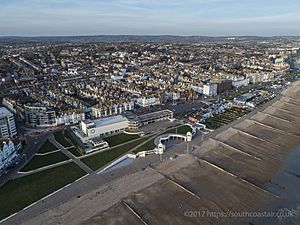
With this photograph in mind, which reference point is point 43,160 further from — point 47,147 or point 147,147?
point 147,147

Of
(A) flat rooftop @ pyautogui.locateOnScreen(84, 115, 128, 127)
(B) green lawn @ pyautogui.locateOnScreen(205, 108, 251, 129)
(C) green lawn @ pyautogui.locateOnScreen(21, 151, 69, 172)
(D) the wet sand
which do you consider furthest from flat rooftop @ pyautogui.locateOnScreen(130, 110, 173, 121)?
(C) green lawn @ pyautogui.locateOnScreen(21, 151, 69, 172)

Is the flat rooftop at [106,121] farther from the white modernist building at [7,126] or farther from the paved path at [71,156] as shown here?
the white modernist building at [7,126]

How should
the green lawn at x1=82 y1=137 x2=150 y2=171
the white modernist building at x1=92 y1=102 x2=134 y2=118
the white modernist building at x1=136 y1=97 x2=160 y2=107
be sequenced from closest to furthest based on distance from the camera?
the green lawn at x1=82 y1=137 x2=150 y2=171 → the white modernist building at x1=92 y1=102 x2=134 y2=118 → the white modernist building at x1=136 y1=97 x2=160 y2=107

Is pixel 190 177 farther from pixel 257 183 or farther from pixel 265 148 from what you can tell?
pixel 265 148

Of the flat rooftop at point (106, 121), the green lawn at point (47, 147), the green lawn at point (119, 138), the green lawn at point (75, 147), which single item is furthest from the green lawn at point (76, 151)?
the flat rooftop at point (106, 121)

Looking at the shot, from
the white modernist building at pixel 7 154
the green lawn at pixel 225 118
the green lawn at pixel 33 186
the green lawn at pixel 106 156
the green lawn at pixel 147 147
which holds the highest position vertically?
the white modernist building at pixel 7 154

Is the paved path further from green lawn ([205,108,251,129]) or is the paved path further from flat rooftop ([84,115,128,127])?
green lawn ([205,108,251,129])

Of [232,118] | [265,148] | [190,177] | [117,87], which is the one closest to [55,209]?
[190,177]
